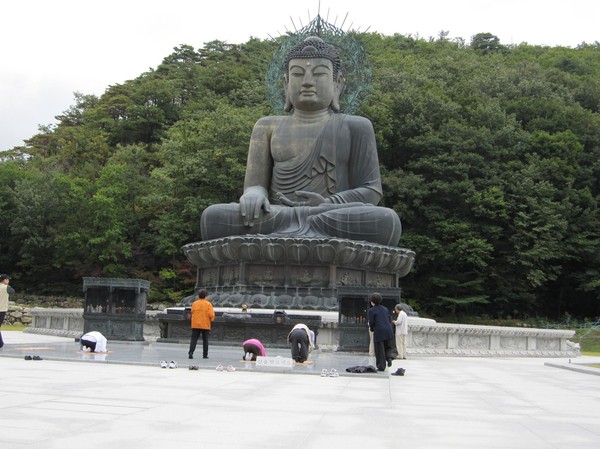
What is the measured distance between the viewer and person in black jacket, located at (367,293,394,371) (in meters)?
8.09

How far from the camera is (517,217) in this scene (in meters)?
26.0

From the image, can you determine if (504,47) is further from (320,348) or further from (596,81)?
(320,348)

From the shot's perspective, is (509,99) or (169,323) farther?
(509,99)

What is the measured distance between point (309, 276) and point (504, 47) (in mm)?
43692

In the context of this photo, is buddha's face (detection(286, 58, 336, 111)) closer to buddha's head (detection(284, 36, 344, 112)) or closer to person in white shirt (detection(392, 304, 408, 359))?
buddha's head (detection(284, 36, 344, 112))

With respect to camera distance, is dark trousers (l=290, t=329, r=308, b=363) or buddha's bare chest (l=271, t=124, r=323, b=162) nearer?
dark trousers (l=290, t=329, r=308, b=363)

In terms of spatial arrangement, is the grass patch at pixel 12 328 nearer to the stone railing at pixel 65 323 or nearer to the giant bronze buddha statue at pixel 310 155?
the stone railing at pixel 65 323

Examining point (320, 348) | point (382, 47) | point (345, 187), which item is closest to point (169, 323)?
point (320, 348)

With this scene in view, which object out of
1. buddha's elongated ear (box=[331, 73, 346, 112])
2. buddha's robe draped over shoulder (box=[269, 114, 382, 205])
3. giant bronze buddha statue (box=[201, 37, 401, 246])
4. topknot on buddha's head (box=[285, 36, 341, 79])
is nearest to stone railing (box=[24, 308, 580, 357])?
giant bronze buddha statue (box=[201, 37, 401, 246])

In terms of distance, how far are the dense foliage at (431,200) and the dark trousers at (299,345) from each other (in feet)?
54.4

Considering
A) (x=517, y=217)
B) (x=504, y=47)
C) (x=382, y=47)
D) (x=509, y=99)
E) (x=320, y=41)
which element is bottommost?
(x=517, y=217)

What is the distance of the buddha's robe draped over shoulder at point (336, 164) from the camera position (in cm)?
1577

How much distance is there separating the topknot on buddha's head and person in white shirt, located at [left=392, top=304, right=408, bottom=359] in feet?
23.2

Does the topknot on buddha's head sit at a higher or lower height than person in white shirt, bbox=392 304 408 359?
higher
